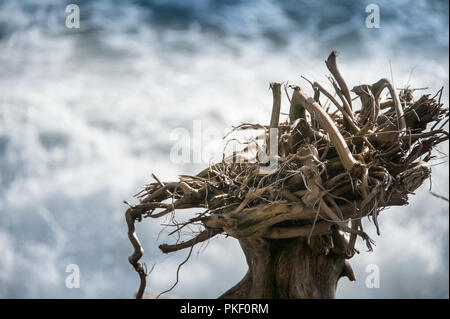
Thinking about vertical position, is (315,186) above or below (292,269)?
above

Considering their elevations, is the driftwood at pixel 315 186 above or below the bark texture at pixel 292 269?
above

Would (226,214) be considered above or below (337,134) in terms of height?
below

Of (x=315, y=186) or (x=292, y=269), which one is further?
(x=292, y=269)

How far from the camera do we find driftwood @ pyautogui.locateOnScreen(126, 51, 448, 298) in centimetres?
219

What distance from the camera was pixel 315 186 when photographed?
2.13 meters

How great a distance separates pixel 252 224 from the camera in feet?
7.73

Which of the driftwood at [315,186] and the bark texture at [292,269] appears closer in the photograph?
the driftwood at [315,186]

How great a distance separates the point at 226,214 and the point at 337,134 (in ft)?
2.15

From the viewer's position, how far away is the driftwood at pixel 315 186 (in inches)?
86.1
